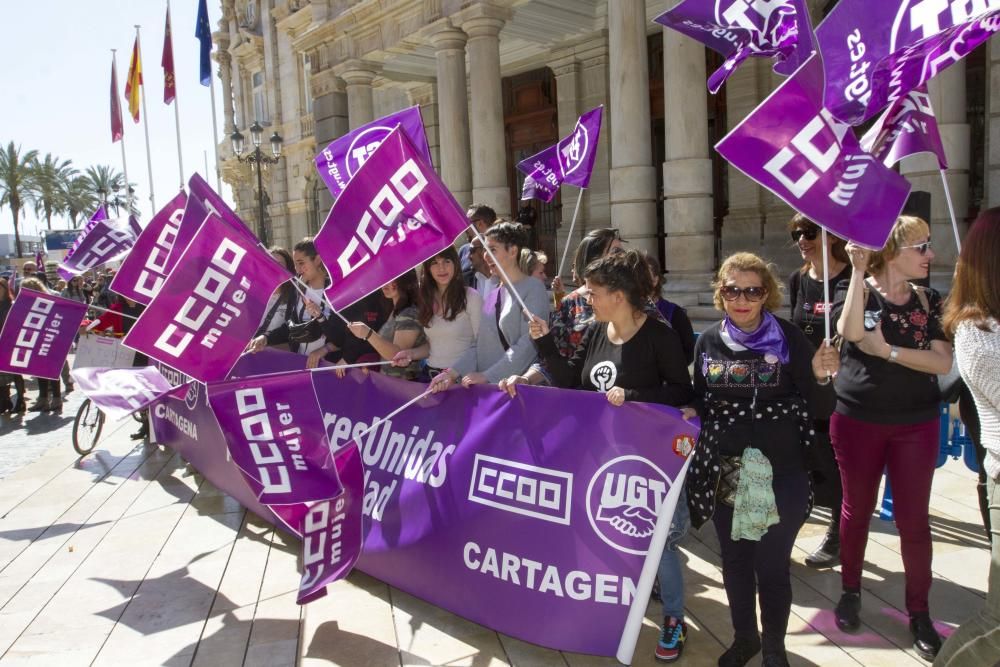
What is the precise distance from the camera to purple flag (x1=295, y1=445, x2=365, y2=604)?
3676mm

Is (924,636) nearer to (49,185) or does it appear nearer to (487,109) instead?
(487,109)

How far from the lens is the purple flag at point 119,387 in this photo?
4820mm

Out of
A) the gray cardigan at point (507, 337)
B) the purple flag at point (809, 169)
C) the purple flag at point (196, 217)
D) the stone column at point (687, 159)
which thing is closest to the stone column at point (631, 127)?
the stone column at point (687, 159)

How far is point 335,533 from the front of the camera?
379 centimetres

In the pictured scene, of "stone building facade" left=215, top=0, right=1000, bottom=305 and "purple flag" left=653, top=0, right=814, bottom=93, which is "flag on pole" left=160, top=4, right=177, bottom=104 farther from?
"purple flag" left=653, top=0, right=814, bottom=93

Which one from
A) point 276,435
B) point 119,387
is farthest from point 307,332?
point 276,435

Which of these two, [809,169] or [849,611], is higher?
[809,169]

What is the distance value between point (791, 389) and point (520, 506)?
4.43ft

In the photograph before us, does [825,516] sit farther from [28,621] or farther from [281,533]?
[28,621]

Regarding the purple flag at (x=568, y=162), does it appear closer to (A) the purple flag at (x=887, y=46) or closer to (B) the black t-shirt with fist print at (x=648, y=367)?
(A) the purple flag at (x=887, y=46)

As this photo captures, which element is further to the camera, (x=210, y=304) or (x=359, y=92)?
(x=359, y=92)

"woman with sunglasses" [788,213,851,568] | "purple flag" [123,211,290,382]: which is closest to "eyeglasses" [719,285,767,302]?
"woman with sunglasses" [788,213,851,568]

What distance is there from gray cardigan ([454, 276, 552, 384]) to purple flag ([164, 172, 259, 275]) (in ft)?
4.67

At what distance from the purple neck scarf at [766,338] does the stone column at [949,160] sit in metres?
6.22
